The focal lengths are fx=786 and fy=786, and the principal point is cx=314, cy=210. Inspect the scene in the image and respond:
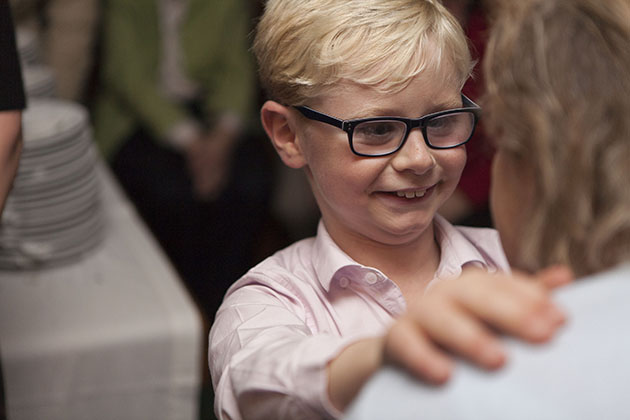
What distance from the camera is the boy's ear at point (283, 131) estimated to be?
1112mm

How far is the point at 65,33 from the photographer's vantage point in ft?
9.70

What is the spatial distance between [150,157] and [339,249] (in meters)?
2.17

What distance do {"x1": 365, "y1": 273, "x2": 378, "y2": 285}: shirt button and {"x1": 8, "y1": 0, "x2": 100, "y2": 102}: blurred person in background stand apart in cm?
214

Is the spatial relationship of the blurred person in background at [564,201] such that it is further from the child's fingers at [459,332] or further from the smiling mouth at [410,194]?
the smiling mouth at [410,194]

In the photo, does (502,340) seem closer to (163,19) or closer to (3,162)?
(3,162)

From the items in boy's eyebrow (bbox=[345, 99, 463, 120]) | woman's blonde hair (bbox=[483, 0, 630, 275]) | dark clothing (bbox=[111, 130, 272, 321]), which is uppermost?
woman's blonde hair (bbox=[483, 0, 630, 275])

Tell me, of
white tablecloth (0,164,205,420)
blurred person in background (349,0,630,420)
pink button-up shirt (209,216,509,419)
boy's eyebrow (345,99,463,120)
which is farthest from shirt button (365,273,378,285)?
white tablecloth (0,164,205,420)

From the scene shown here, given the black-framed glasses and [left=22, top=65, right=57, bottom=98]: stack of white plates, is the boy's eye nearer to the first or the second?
the black-framed glasses

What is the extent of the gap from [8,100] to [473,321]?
870 mm

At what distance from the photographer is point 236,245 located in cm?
318

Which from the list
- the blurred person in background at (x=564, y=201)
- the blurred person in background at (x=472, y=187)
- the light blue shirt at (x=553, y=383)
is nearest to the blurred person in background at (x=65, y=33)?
the blurred person in background at (x=472, y=187)

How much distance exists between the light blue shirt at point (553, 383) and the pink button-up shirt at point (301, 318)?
17 centimetres

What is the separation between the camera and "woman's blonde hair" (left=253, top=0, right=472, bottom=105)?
3.24ft

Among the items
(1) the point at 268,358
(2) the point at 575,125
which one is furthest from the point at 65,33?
(2) the point at 575,125
